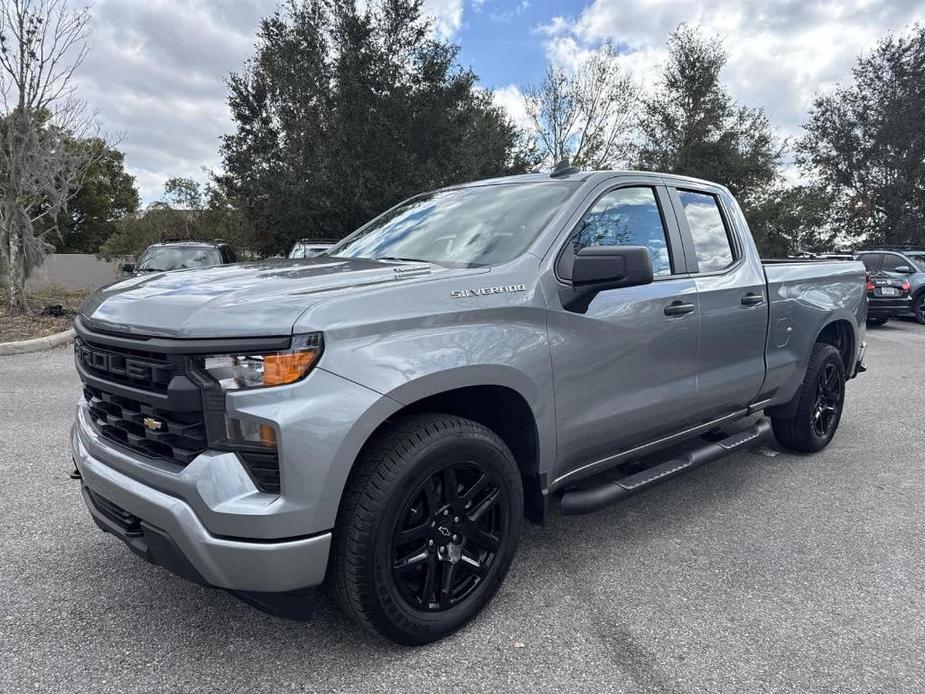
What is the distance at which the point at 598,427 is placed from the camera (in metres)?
2.95

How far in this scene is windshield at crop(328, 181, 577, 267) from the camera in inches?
115

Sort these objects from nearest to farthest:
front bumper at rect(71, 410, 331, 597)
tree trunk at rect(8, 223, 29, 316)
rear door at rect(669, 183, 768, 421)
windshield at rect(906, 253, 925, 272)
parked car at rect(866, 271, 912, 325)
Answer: front bumper at rect(71, 410, 331, 597), rear door at rect(669, 183, 768, 421), tree trunk at rect(8, 223, 29, 316), parked car at rect(866, 271, 912, 325), windshield at rect(906, 253, 925, 272)

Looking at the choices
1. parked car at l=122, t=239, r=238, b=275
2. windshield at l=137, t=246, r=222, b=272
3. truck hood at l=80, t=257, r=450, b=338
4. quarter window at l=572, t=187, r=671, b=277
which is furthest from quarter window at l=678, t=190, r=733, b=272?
windshield at l=137, t=246, r=222, b=272

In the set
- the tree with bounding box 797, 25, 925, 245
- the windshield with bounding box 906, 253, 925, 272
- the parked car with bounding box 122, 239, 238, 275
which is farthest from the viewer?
the tree with bounding box 797, 25, 925, 245

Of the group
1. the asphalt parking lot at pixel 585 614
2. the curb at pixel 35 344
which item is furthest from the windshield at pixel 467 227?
the curb at pixel 35 344

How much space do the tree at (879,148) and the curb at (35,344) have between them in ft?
96.1

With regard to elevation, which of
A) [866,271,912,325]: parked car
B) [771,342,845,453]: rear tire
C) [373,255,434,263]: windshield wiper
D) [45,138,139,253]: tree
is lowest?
[866,271,912,325]: parked car

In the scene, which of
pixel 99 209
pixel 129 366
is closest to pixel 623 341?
pixel 129 366

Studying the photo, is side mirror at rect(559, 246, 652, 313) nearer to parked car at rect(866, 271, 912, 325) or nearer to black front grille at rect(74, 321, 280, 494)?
black front grille at rect(74, 321, 280, 494)

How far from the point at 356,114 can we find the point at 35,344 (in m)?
12.7

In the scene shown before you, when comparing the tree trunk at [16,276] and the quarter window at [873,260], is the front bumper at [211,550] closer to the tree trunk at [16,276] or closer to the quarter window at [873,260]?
the tree trunk at [16,276]

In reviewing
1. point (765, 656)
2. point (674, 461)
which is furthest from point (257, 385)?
point (674, 461)

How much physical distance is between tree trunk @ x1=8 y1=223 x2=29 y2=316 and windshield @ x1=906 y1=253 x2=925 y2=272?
61.9 feet

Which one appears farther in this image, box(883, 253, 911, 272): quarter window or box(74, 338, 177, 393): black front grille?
box(883, 253, 911, 272): quarter window
